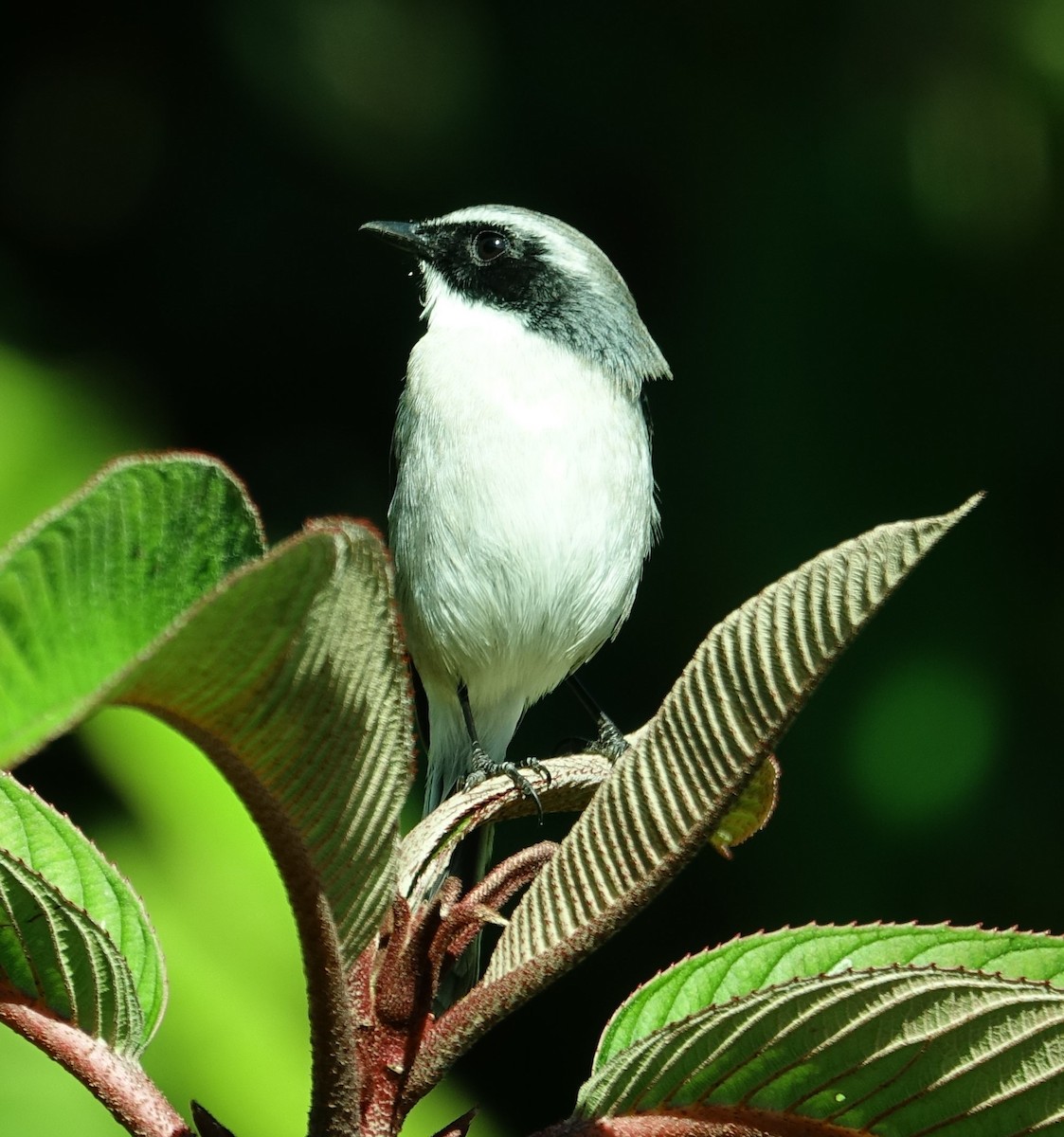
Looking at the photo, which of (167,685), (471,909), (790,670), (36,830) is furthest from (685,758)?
(36,830)

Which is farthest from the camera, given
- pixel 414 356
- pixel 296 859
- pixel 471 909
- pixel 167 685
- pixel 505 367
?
pixel 414 356

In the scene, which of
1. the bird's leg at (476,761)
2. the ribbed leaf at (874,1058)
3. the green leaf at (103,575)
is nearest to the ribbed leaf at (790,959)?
the ribbed leaf at (874,1058)

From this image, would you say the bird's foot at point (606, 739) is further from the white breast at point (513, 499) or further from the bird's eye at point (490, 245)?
the bird's eye at point (490, 245)

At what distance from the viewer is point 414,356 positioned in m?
3.23

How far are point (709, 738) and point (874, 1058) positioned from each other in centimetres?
23

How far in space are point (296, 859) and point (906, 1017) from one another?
0.39 m

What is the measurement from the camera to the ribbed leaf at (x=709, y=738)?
0.88 metres

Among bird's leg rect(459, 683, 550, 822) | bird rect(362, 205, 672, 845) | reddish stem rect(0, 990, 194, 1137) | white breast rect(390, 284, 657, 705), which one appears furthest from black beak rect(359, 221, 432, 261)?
reddish stem rect(0, 990, 194, 1137)

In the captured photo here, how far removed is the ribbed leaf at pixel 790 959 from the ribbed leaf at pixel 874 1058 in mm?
96

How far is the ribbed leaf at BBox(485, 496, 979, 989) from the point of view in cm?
88

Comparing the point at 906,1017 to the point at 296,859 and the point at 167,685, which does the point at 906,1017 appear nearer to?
the point at 296,859

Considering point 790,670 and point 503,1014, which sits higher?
point 790,670

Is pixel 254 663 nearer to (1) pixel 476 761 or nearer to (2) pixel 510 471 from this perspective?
(2) pixel 510 471

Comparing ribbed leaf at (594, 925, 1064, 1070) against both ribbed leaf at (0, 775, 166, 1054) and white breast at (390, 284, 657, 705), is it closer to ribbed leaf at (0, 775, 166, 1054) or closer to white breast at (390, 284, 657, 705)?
ribbed leaf at (0, 775, 166, 1054)
